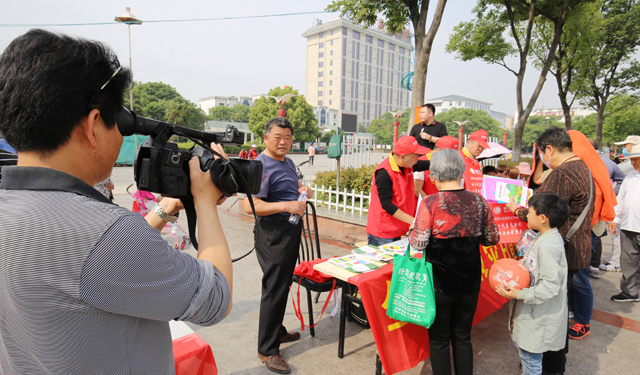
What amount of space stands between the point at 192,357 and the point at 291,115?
4401 centimetres

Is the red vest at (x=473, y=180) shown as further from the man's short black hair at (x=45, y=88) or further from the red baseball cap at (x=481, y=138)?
the man's short black hair at (x=45, y=88)

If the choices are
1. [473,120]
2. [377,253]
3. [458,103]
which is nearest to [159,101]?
[377,253]

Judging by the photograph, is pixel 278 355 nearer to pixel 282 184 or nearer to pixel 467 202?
pixel 282 184

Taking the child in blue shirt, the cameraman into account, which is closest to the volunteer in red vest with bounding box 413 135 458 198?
the child in blue shirt

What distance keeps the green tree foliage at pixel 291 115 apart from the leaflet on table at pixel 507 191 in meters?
38.9

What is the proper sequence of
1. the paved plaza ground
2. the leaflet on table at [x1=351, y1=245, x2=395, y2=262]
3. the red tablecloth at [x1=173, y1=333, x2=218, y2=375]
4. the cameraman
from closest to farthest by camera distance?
1. the cameraman
2. the red tablecloth at [x1=173, y1=333, x2=218, y2=375]
3. the paved plaza ground
4. the leaflet on table at [x1=351, y1=245, x2=395, y2=262]

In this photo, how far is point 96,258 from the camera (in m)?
0.67

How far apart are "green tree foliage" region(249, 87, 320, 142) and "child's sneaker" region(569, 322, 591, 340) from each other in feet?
130

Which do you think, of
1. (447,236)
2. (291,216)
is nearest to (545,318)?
(447,236)

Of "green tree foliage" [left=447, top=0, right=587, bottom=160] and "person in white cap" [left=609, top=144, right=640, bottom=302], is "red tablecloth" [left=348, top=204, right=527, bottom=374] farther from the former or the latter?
"green tree foliage" [left=447, top=0, right=587, bottom=160]

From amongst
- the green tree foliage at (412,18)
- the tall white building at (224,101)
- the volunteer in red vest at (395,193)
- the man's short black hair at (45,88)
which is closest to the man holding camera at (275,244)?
the volunteer in red vest at (395,193)

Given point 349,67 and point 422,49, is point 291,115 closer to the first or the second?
point 422,49

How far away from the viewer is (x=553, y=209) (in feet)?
7.82

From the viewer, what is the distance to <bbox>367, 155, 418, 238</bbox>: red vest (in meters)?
3.16
